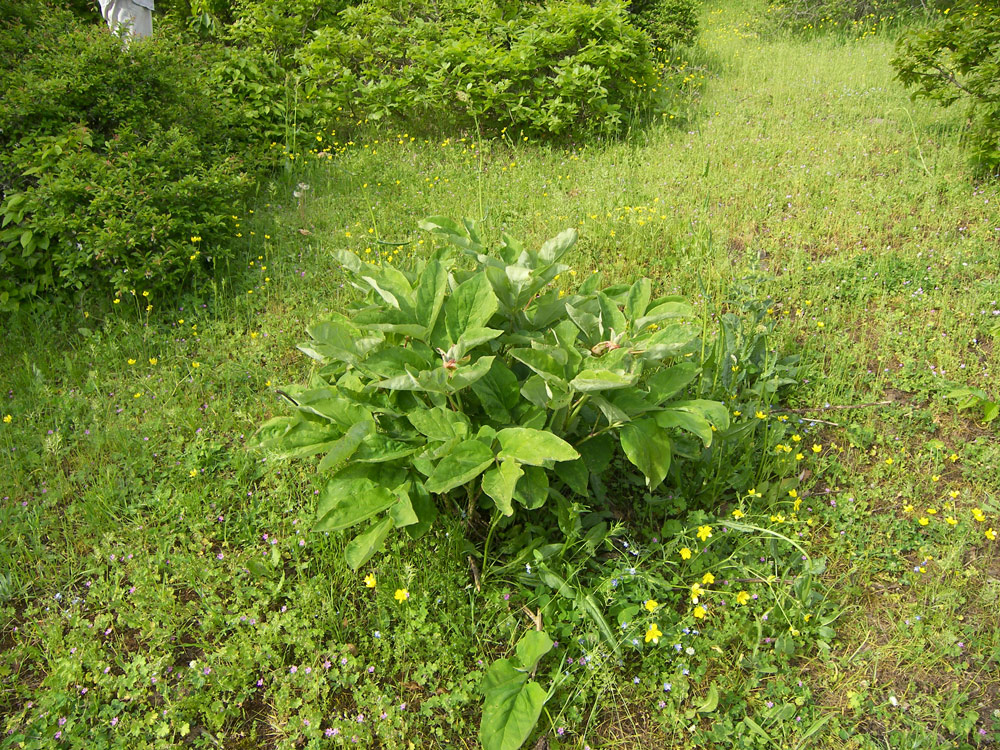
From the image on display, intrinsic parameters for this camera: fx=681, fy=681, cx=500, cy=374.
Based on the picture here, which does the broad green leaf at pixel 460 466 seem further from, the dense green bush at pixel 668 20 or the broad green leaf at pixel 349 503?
the dense green bush at pixel 668 20

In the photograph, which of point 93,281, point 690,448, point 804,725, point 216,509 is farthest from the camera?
point 93,281

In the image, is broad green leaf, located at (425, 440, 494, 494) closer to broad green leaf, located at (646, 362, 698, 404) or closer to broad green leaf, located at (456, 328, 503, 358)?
broad green leaf, located at (456, 328, 503, 358)

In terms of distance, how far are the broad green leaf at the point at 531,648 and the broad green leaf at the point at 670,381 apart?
81 cm

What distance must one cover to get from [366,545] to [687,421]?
103cm

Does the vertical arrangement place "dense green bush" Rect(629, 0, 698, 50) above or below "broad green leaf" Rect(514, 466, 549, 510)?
above

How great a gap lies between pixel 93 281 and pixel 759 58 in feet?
25.3

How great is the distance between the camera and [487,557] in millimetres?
2475

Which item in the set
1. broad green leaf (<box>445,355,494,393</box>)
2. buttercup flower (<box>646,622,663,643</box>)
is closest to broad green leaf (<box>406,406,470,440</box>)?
broad green leaf (<box>445,355,494,393</box>)

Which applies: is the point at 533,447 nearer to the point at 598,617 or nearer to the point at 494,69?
the point at 598,617

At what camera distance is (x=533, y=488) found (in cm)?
210

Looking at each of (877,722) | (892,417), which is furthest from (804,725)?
(892,417)

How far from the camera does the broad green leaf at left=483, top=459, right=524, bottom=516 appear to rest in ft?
6.15

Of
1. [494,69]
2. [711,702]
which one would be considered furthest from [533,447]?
[494,69]

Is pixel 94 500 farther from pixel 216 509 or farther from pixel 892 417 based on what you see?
pixel 892 417
